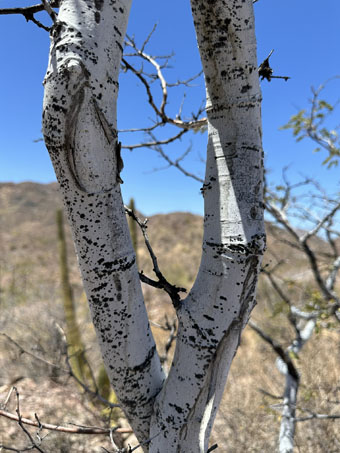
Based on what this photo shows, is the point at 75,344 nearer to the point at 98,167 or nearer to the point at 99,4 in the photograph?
the point at 98,167

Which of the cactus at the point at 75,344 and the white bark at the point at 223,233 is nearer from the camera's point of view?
the white bark at the point at 223,233

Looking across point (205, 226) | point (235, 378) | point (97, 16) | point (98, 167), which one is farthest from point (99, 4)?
point (235, 378)

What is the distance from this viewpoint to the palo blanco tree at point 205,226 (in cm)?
68

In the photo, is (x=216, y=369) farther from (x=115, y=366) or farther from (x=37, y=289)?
(x=37, y=289)

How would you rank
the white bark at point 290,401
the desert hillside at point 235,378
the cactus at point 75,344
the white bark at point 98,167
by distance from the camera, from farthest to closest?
the cactus at point 75,344
the desert hillside at point 235,378
the white bark at point 290,401
the white bark at point 98,167

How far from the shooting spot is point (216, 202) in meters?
0.80

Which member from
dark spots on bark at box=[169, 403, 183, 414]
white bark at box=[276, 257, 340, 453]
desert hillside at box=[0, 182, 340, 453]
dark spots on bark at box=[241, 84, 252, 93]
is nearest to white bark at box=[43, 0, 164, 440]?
dark spots on bark at box=[169, 403, 183, 414]

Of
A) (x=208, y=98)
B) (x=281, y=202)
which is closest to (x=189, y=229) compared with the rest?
(x=281, y=202)

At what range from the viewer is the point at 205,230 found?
83 centimetres

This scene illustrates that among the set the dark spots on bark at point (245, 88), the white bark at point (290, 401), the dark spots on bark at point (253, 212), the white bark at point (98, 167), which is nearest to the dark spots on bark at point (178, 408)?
the white bark at point (98, 167)

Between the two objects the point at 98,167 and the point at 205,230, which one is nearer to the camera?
the point at 98,167

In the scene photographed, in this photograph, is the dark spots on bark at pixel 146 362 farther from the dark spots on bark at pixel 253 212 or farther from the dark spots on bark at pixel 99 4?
the dark spots on bark at pixel 99 4

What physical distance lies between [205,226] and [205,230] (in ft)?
0.03

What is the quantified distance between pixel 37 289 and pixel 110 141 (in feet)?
32.4
